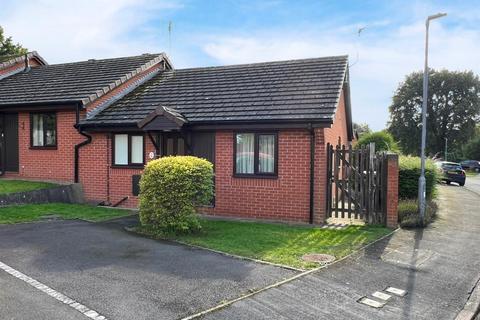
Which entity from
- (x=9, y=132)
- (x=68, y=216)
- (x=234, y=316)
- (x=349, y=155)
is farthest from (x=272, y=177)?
(x=9, y=132)

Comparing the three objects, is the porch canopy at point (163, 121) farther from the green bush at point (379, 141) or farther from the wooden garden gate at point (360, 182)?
the green bush at point (379, 141)

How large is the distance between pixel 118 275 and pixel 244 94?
817cm

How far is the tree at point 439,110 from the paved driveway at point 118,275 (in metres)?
57.7

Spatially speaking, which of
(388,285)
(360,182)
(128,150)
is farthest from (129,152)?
(388,285)

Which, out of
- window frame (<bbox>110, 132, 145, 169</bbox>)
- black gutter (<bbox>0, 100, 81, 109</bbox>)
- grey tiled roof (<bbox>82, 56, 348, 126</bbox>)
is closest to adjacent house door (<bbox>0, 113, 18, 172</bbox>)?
black gutter (<bbox>0, 100, 81, 109</bbox>)

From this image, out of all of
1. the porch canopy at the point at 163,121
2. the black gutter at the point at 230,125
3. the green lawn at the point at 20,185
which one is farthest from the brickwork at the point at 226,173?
the porch canopy at the point at 163,121

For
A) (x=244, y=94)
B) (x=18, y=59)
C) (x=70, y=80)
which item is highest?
(x=18, y=59)

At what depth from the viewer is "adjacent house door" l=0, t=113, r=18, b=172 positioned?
1574cm

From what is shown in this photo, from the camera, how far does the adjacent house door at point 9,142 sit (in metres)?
15.7

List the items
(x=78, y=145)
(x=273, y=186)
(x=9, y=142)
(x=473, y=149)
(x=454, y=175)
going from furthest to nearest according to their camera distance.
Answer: (x=473, y=149) < (x=454, y=175) < (x=9, y=142) < (x=78, y=145) < (x=273, y=186)

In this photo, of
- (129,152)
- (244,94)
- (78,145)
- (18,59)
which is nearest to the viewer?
(244,94)

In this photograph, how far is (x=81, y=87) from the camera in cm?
1545

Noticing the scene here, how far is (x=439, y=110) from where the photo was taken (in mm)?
63688

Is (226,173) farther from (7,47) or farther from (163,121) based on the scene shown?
(7,47)
